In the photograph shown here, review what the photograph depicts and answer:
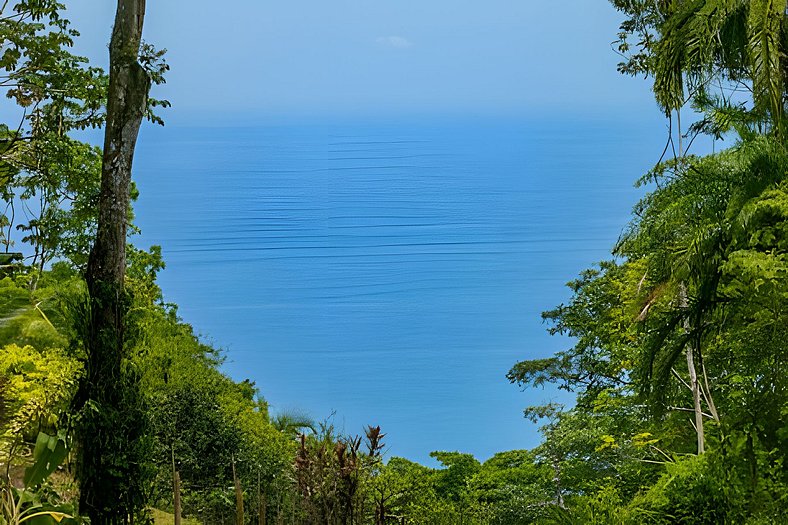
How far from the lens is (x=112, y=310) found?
6.46m

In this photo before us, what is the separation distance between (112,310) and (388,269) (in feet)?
220

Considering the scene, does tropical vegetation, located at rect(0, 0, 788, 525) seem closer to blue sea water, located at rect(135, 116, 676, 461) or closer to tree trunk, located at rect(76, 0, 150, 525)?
tree trunk, located at rect(76, 0, 150, 525)

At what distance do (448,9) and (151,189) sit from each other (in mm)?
77391

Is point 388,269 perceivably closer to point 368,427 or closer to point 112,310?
point 368,427

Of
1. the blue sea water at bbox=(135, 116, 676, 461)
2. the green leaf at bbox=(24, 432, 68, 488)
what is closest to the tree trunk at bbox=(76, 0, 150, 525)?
the green leaf at bbox=(24, 432, 68, 488)

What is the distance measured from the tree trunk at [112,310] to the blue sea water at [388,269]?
4674 centimetres

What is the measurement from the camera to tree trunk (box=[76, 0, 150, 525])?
6273mm

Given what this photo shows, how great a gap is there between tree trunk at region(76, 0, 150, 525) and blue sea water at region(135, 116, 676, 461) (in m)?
46.7

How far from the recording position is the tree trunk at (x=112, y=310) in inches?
247

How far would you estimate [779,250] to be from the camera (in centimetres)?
485

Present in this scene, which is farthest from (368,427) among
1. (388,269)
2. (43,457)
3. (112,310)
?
(388,269)

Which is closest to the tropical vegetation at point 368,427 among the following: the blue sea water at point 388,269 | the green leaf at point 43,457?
the green leaf at point 43,457

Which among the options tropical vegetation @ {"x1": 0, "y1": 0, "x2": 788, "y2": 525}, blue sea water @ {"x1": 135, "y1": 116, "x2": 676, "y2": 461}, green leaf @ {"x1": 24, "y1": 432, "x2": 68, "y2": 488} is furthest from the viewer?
blue sea water @ {"x1": 135, "y1": 116, "x2": 676, "y2": 461}

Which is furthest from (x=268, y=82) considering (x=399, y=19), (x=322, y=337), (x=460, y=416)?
(x=460, y=416)
